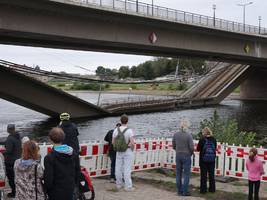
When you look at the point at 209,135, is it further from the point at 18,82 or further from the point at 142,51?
the point at 142,51

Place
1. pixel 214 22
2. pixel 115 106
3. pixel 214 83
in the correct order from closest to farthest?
1. pixel 214 22
2. pixel 115 106
3. pixel 214 83

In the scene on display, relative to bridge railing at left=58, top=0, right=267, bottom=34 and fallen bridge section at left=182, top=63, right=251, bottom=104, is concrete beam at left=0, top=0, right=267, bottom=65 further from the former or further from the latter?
fallen bridge section at left=182, top=63, right=251, bottom=104

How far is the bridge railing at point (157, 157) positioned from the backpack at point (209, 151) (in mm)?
1764

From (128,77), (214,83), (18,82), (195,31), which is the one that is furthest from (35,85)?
(128,77)

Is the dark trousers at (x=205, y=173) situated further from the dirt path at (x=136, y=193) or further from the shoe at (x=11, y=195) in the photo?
the shoe at (x=11, y=195)

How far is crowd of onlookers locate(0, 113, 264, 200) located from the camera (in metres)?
5.89

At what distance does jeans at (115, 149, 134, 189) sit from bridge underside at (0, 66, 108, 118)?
23521 millimetres

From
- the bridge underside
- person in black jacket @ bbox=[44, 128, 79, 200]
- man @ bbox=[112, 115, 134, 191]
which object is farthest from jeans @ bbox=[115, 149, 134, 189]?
the bridge underside

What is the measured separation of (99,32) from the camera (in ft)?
97.6

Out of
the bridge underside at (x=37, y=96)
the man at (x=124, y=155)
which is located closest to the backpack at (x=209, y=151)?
the man at (x=124, y=155)

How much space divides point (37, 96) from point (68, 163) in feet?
99.5

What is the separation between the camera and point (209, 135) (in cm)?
1059

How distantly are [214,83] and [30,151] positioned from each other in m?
60.3

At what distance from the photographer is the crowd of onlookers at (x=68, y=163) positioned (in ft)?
19.3
